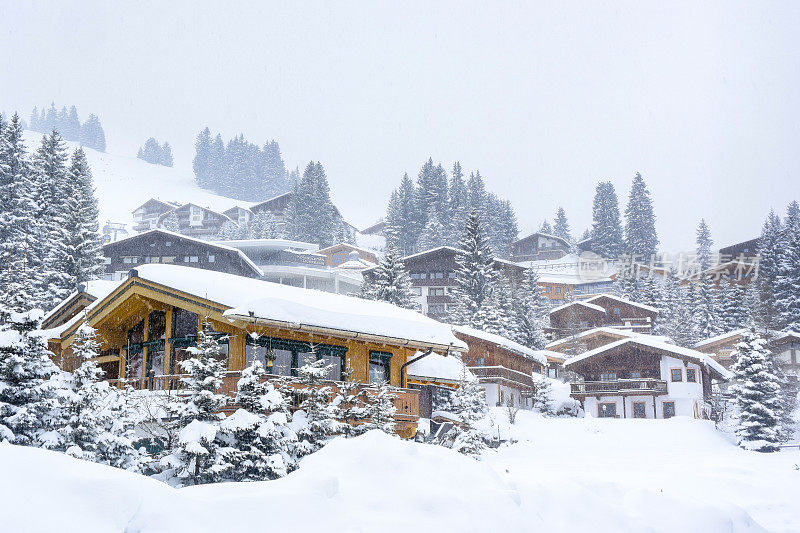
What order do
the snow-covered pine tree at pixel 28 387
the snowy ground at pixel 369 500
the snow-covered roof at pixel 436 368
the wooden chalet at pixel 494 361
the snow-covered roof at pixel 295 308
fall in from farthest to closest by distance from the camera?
the wooden chalet at pixel 494 361 < the snow-covered roof at pixel 436 368 < the snow-covered roof at pixel 295 308 < the snow-covered pine tree at pixel 28 387 < the snowy ground at pixel 369 500

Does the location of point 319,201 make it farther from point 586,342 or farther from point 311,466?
point 311,466

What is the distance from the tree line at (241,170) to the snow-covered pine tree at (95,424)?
573 ft

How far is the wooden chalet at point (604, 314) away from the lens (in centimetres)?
6869

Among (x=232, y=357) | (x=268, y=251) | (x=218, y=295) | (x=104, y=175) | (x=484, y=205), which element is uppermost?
(x=104, y=175)

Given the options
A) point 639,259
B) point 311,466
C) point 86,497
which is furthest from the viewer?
point 639,259

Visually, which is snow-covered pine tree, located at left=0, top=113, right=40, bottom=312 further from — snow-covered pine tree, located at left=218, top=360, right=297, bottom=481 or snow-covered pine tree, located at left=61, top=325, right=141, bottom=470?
snow-covered pine tree, located at left=218, top=360, right=297, bottom=481

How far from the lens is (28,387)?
1342 centimetres

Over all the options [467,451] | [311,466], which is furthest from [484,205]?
[311,466]

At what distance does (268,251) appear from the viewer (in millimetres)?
75062

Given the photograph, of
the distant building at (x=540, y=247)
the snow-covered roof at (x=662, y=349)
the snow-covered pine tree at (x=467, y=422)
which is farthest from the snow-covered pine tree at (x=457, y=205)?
the snow-covered pine tree at (x=467, y=422)

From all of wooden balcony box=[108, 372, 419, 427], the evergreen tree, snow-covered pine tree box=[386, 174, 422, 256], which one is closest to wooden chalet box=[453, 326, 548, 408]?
wooden balcony box=[108, 372, 419, 427]

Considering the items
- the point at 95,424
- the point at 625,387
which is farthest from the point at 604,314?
the point at 95,424

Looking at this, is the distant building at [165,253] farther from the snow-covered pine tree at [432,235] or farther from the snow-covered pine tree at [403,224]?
the snow-covered pine tree at [403,224]

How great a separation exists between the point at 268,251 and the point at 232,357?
57.7m
